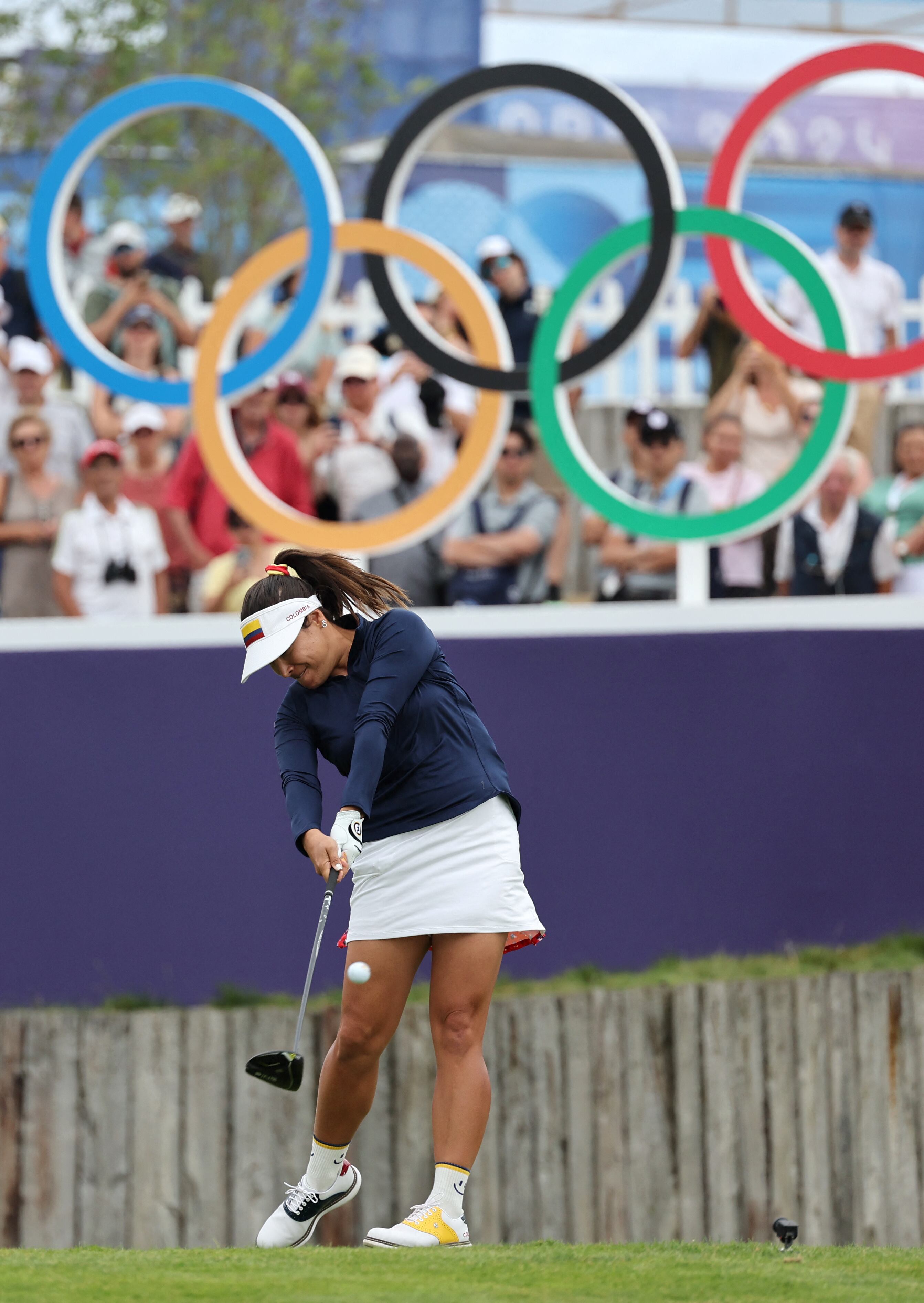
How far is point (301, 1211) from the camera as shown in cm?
387

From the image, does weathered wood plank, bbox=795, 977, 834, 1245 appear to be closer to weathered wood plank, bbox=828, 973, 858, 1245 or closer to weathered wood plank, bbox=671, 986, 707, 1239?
weathered wood plank, bbox=828, 973, 858, 1245

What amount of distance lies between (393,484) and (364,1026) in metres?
3.55

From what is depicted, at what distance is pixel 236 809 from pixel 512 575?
4.96 ft

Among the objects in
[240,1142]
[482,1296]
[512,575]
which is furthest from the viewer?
[512,575]

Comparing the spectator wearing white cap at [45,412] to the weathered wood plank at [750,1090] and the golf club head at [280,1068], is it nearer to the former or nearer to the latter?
the weathered wood plank at [750,1090]

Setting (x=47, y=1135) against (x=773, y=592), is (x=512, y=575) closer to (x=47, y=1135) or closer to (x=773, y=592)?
(x=773, y=592)

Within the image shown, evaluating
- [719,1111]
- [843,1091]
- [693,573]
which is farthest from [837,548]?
[719,1111]

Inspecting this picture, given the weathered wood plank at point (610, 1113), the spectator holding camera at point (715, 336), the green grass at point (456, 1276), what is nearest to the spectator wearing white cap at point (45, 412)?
the spectator holding camera at point (715, 336)

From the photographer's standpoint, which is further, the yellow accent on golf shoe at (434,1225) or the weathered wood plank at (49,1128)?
the weathered wood plank at (49,1128)

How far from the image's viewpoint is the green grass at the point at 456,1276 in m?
3.05

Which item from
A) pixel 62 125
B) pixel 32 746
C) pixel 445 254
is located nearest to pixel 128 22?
pixel 62 125

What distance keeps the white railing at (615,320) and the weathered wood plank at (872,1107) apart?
322 cm

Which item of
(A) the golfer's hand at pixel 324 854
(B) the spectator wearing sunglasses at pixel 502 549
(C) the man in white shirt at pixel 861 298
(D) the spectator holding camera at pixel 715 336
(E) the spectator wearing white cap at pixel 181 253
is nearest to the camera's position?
(A) the golfer's hand at pixel 324 854

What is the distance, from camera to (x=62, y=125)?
12.6 m
